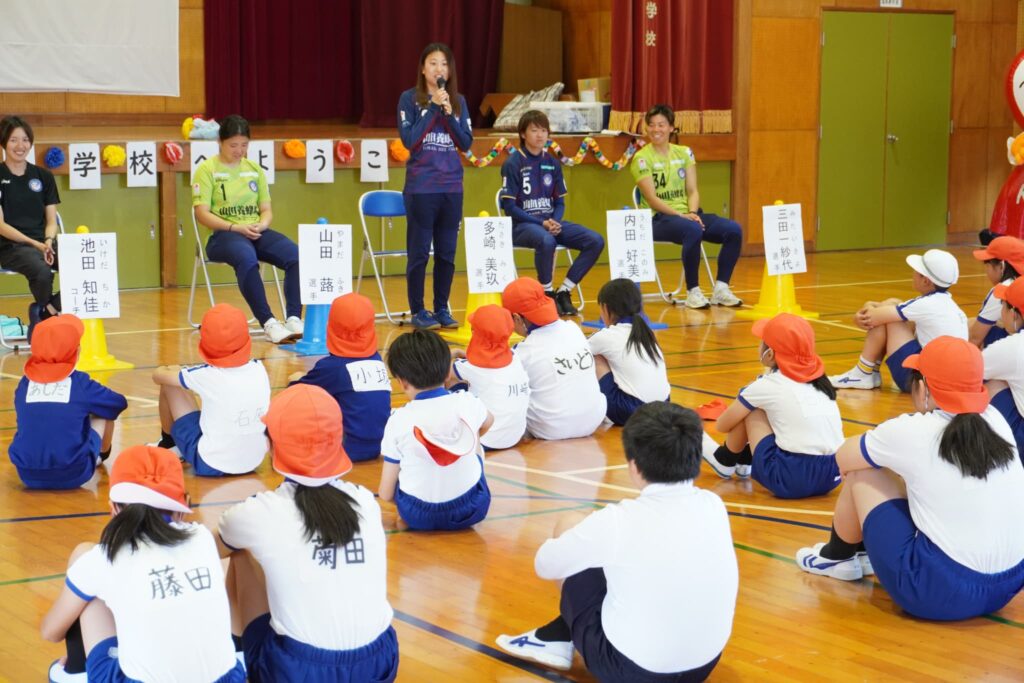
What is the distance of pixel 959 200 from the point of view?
13.5 metres

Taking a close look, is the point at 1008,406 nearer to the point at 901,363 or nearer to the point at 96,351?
the point at 901,363

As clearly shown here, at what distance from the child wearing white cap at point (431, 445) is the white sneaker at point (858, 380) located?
2.86 m

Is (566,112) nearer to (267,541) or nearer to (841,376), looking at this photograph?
(841,376)

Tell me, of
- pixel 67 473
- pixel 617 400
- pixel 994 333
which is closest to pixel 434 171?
pixel 617 400

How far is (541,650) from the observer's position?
3.40 m

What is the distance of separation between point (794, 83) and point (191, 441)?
8.36 meters

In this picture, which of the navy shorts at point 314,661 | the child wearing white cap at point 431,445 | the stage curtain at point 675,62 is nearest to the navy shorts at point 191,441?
the child wearing white cap at point 431,445

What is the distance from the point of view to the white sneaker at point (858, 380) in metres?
6.88

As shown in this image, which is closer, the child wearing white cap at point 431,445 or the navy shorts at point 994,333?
the child wearing white cap at point 431,445

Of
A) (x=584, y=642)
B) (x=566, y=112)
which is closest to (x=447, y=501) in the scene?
(x=584, y=642)

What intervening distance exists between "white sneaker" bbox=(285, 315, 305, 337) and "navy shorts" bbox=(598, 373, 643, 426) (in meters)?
2.58

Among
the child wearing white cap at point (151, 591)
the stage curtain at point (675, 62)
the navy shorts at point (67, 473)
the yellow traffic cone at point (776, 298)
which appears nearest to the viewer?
the child wearing white cap at point (151, 591)

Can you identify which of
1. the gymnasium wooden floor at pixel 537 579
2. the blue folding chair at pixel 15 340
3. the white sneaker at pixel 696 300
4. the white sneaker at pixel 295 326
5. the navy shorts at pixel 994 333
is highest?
the navy shorts at pixel 994 333

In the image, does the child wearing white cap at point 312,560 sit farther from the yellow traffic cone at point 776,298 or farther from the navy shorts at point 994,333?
the yellow traffic cone at point 776,298
